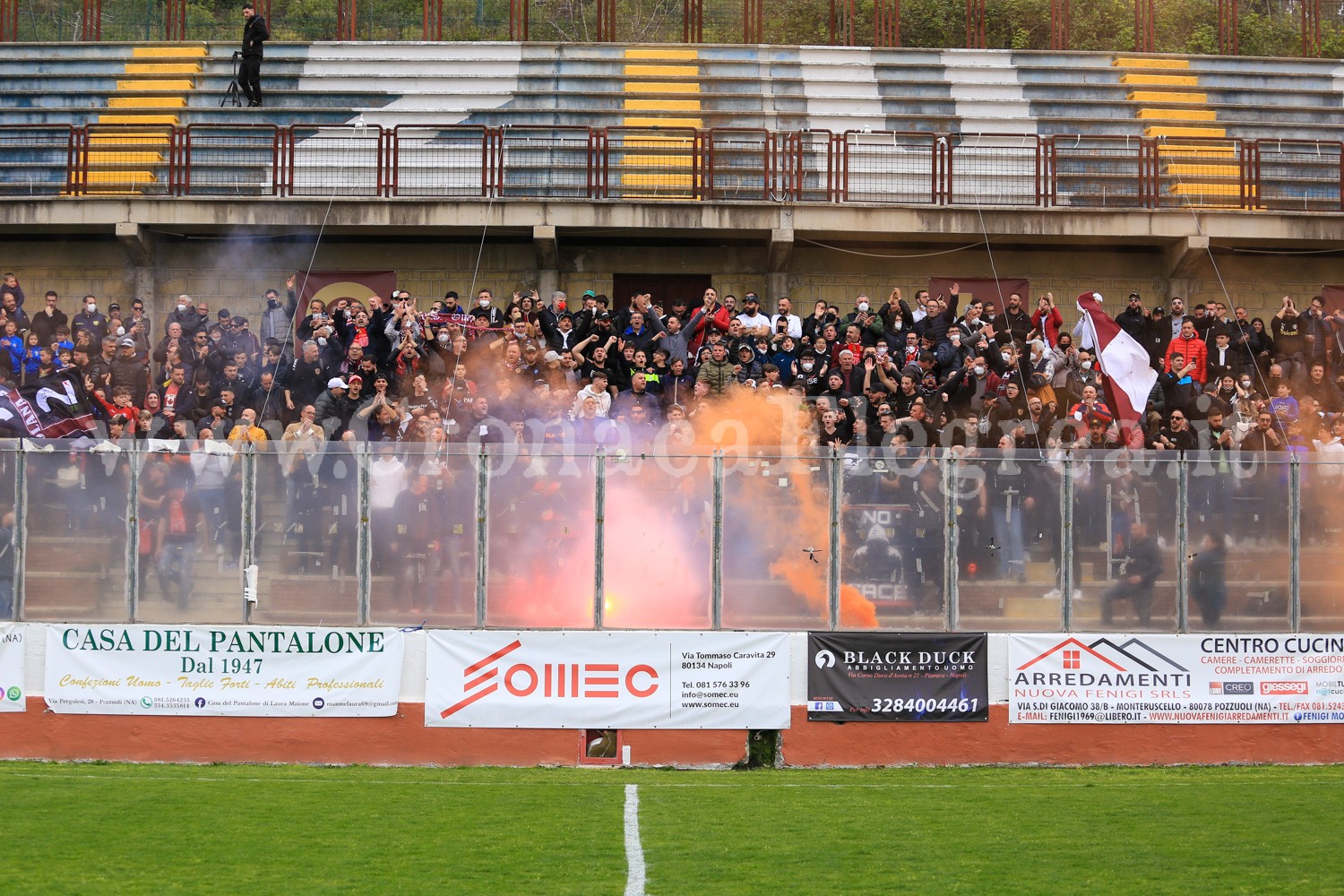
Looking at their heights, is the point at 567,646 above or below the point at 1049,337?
below

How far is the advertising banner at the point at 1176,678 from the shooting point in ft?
57.8

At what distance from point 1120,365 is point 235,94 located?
55.3 feet

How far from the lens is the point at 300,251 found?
2742cm

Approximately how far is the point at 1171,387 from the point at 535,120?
42.4 feet

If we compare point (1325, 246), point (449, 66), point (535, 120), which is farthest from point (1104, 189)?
point (449, 66)

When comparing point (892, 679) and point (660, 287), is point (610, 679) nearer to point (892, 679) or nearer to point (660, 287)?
point (892, 679)

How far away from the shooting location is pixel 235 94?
1163 inches

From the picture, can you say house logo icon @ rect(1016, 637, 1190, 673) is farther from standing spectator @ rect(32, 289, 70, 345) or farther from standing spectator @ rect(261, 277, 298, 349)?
standing spectator @ rect(32, 289, 70, 345)

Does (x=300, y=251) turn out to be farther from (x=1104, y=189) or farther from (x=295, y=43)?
(x=1104, y=189)

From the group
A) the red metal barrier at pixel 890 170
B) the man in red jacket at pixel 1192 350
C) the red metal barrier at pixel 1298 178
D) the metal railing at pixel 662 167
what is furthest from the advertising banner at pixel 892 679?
the red metal barrier at pixel 1298 178

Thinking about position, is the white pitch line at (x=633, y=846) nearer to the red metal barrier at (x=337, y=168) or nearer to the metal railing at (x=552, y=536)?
the metal railing at (x=552, y=536)

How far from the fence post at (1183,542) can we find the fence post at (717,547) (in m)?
5.17

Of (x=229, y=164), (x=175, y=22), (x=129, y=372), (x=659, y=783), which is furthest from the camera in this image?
(x=175, y=22)

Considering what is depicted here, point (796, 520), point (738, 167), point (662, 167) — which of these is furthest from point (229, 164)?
point (796, 520)
